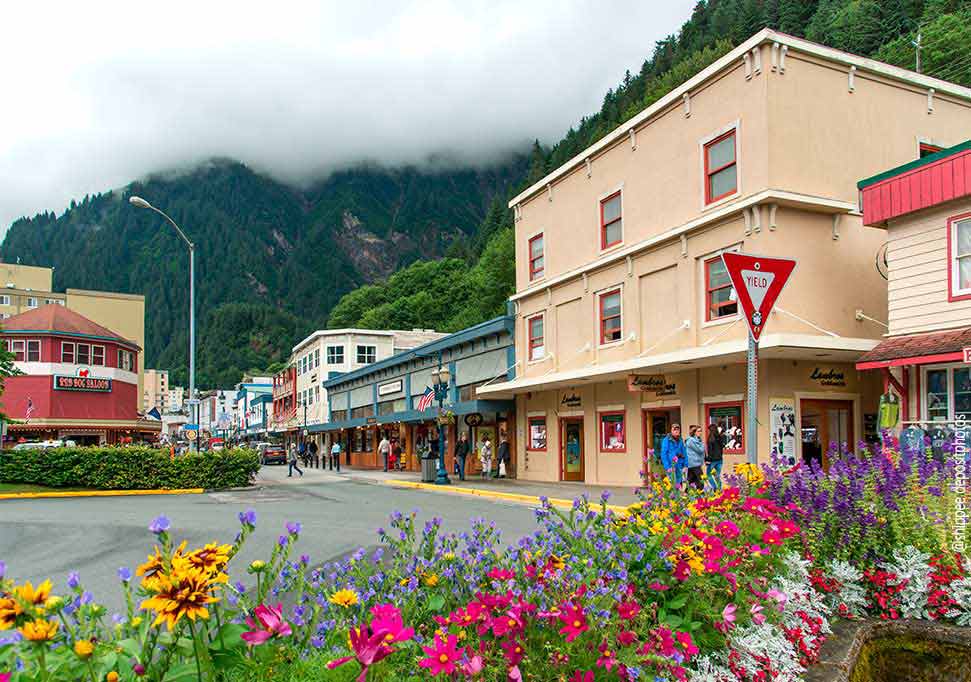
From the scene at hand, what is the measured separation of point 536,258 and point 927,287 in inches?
632

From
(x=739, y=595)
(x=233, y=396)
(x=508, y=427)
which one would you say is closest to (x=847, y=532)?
(x=739, y=595)

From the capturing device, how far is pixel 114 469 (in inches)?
1048

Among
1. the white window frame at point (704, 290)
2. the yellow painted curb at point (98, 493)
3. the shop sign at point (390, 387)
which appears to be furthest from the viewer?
the shop sign at point (390, 387)

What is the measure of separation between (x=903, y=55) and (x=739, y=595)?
196 ft

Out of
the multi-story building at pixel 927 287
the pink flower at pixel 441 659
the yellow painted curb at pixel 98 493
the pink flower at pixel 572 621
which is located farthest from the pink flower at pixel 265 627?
the yellow painted curb at pixel 98 493

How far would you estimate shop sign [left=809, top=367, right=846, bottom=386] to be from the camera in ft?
62.4

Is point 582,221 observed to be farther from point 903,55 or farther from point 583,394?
point 903,55

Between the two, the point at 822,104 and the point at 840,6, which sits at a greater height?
the point at 840,6

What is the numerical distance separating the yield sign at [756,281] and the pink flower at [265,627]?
4450 mm

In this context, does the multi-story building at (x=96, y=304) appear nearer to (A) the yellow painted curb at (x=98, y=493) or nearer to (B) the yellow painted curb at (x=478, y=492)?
(A) the yellow painted curb at (x=98, y=493)

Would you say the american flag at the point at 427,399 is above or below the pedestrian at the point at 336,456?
above

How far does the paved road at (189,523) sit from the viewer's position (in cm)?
1074

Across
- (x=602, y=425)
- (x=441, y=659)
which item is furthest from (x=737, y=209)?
(x=441, y=659)

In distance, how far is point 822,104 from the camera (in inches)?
770
